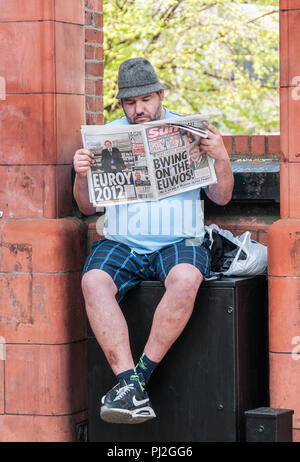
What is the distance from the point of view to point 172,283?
3.85 metres

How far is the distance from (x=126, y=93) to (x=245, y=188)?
74cm

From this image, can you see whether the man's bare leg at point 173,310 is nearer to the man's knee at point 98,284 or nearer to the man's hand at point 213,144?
the man's knee at point 98,284

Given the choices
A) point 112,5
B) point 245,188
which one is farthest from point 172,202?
point 112,5

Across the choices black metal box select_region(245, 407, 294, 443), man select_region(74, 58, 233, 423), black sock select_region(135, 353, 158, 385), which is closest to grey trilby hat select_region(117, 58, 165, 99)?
man select_region(74, 58, 233, 423)

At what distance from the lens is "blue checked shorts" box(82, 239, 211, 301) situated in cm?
400

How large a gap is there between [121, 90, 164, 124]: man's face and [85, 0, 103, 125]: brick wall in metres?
0.82

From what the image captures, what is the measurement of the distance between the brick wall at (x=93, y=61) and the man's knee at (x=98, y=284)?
1244mm

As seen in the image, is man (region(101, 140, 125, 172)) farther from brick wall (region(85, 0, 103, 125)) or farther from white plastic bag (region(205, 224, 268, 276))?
brick wall (region(85, 0, 103, 125))

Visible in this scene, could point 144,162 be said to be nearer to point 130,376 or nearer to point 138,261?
point 138,261

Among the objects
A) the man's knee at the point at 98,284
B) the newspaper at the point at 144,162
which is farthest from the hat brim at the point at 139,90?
the man's knee at the point at 98,284

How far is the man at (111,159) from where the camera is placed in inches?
160

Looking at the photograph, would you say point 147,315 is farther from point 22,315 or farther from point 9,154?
point 9,154

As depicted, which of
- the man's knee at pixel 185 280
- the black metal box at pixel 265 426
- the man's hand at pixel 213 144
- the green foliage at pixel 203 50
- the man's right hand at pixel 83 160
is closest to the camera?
the black metal box at pixel 265 426

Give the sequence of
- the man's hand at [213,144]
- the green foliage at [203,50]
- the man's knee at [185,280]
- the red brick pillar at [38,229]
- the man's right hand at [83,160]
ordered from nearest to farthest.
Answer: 1. the man's knee at [185,280]
2. the man's hand at [213,144]
3. the man's right hand at [83,160]
4. the red brick pillar at [38,229]
5. the green foliage at [203,50]
